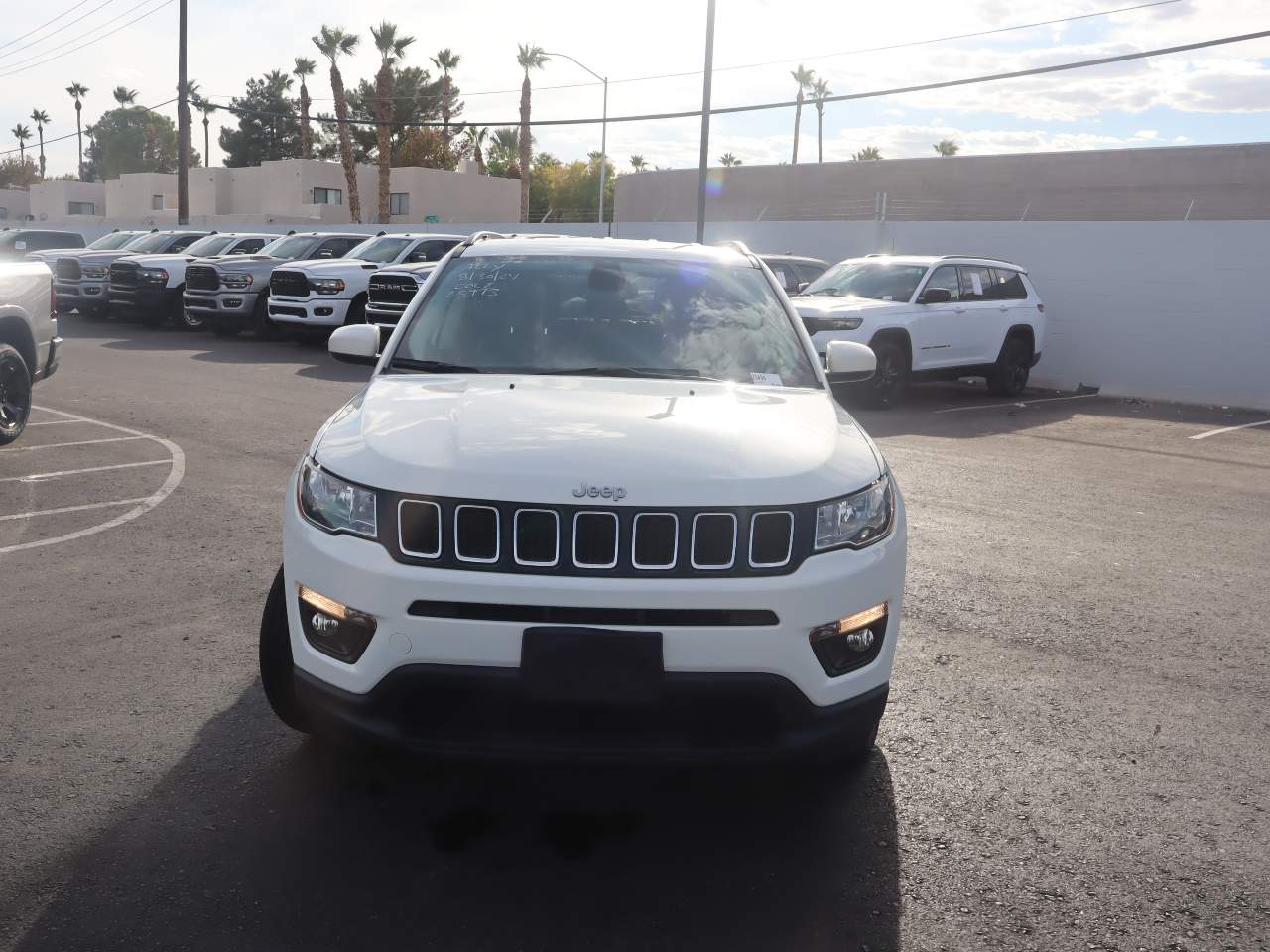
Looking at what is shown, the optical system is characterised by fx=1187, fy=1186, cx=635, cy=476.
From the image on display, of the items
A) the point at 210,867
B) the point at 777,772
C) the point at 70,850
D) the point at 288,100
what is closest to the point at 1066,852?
the point at 777,772

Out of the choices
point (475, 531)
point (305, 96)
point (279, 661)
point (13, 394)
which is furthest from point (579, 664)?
point (305, 96)

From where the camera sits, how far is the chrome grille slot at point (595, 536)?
3.11m

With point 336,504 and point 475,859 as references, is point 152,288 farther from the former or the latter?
point 475,859

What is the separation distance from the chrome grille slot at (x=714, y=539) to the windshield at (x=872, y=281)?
12.0 m

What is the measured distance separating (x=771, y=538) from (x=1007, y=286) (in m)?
13.9

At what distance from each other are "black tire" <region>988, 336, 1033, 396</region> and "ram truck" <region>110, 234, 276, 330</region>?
14.0 metres

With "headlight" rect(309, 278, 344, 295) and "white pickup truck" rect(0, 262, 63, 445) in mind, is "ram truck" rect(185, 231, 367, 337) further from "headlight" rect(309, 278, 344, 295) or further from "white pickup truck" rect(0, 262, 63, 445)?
"white pickup truck" rect(0, 262, 63, 445)

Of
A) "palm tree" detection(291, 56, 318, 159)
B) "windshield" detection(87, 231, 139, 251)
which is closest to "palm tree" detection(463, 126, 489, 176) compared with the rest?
"palm tree" detection(291, 56, 318, 159)

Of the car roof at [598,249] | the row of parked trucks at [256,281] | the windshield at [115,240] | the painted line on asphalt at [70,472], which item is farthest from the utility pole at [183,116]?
the car roof at [598,249]

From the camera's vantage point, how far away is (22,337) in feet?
30.2

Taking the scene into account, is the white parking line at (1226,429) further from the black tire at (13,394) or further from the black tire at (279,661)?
the black tire at (279,661)

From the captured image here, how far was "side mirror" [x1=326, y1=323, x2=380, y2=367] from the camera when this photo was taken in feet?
16.3

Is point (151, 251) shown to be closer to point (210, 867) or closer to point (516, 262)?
point (516, 262)

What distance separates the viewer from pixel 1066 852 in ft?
11.1
